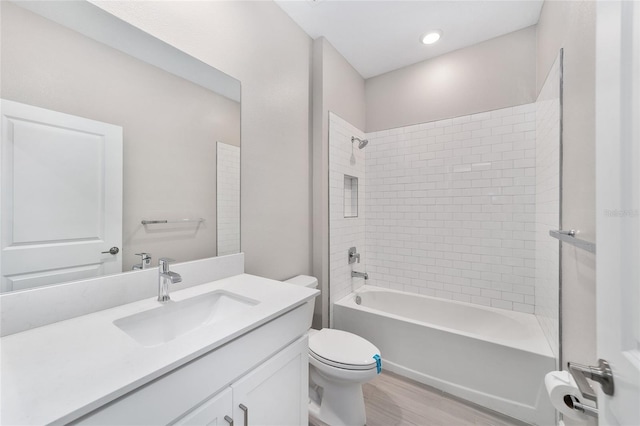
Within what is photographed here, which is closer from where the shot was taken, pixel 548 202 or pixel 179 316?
pixel 179 316

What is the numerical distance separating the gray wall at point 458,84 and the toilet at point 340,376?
224 centimetres

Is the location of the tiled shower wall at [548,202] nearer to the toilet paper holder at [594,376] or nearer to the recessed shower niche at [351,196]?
the toilet paper holder at [594,376]

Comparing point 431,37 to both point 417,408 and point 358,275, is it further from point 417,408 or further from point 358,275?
point 417,408

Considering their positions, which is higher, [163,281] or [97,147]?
[97,147]

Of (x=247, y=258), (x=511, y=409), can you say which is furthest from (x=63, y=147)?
(x=511, y=409)

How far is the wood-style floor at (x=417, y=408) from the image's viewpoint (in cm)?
158

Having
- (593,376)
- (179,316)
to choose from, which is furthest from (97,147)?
(593,376)

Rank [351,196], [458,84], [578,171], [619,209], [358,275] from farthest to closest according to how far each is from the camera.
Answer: [351,196] < [358,275] < [458,84] < [578,171] < [619,209]

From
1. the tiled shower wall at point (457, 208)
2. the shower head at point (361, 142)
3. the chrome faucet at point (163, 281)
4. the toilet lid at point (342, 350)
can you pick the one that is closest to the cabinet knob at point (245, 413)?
the chrome faucet at point (163, 281)

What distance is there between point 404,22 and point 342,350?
2538mm

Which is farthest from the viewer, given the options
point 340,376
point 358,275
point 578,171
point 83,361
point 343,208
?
point 358,275

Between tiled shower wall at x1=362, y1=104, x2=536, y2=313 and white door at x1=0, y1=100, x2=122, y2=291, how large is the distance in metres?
1.75

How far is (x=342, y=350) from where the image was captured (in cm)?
157

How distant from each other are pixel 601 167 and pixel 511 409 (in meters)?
1.86
